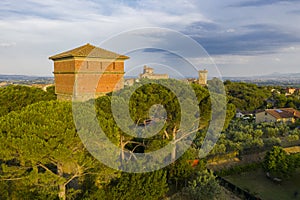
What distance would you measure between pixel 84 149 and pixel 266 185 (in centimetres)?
1068

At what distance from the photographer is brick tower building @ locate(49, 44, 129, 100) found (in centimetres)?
1178

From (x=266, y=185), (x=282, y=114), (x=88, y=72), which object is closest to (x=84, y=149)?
(x=88, y=72)

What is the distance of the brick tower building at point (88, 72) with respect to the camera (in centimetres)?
1178

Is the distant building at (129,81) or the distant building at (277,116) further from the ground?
the distant building at (129,81)

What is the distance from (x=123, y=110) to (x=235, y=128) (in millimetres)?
16059

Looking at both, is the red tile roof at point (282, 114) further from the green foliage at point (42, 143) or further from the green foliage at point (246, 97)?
the green foliage at point (42, 143)

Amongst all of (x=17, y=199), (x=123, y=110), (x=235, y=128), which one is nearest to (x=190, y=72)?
(x=123, y=110)

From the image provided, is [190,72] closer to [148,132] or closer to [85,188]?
[148,132]

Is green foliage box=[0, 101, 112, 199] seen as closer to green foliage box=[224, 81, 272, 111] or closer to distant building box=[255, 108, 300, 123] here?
distant building box=[255, 108, 300, 123]

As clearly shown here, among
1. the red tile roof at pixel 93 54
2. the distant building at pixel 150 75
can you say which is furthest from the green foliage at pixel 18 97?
the distant building at pixel 150 75

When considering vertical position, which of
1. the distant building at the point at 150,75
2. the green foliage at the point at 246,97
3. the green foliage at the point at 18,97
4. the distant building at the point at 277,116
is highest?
the distant building at the point at 150,75

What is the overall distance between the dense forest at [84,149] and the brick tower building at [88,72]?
6.76ft

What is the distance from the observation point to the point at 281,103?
35281 mm

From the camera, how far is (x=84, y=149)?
24.9 ft
